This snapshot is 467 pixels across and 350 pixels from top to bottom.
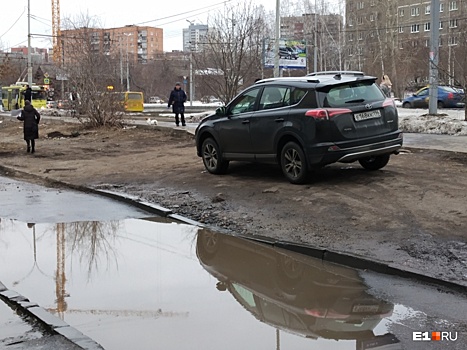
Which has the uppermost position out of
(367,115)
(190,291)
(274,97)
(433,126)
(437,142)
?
(274,97)

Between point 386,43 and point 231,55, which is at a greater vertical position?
point 386,43

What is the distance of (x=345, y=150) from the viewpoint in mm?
9883

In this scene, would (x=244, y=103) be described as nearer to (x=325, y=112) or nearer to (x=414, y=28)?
(x=325, y=112)

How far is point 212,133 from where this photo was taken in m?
12.2

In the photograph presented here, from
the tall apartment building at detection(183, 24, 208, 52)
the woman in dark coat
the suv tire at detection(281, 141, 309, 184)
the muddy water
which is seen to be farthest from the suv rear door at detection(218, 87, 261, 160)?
→ the tall apartment building at detection(183, 24, 208, 52)

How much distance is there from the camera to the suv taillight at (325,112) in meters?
9.83

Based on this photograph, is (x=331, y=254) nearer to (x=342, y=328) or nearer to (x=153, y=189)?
(x=342, y=328)

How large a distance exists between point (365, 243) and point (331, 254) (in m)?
0.51

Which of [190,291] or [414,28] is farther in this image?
[414,28]

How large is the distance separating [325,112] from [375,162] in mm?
1879

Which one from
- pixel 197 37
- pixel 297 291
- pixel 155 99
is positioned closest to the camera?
pixel 297 291

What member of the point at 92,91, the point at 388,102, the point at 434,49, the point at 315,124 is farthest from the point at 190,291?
the point at 92,91

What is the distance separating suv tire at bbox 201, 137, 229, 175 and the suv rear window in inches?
113

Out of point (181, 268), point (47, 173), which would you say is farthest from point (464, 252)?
point (47, 173)
